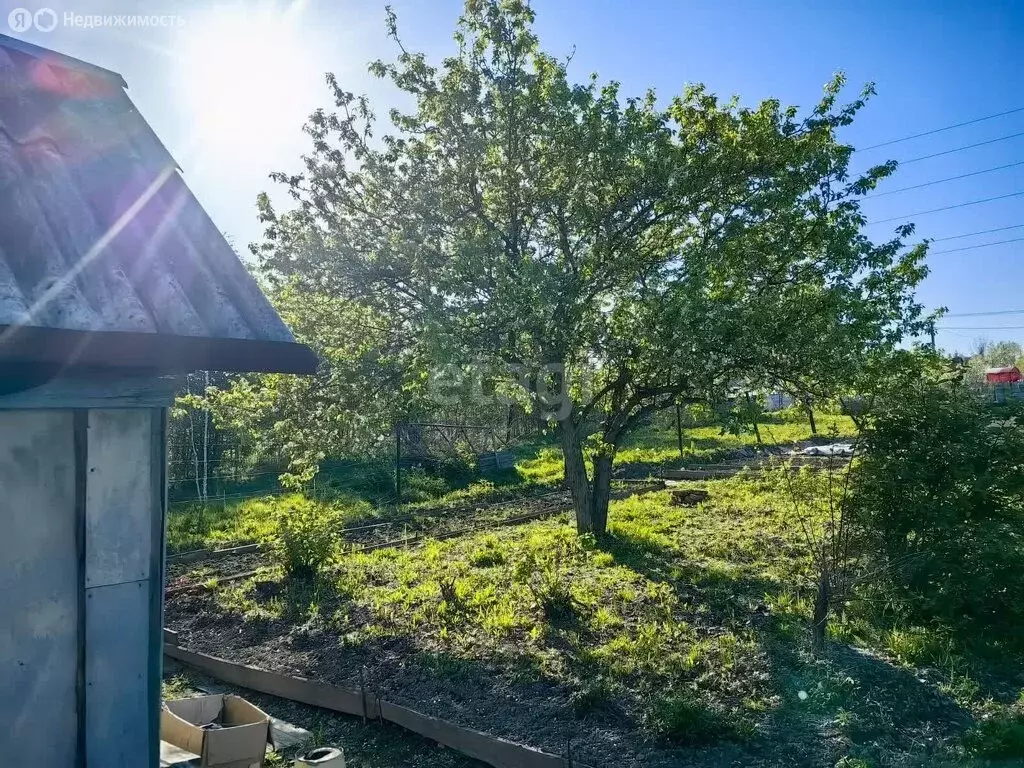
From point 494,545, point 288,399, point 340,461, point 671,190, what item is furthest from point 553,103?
point 340,461

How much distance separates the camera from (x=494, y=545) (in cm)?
1022

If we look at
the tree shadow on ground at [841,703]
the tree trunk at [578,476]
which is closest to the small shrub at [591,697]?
the tree shadow on ground at [841,703]

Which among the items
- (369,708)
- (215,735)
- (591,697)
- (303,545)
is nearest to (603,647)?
(591,697)

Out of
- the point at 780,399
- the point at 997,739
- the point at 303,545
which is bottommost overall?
the point at 997,739

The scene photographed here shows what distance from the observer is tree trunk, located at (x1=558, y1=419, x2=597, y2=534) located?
10.6 metres

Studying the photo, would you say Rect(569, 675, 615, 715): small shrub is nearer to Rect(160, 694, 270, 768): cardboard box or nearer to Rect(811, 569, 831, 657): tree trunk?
Rect(811, 569, 831, 657): tree trunk

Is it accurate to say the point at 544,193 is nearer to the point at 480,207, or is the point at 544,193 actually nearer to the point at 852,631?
the point at 480,207

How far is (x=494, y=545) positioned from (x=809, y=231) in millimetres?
6184

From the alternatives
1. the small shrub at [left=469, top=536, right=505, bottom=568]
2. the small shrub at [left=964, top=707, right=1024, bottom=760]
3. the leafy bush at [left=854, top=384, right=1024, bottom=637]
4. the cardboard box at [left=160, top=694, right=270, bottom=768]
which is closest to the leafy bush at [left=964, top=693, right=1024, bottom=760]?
the small shrub at [left=964, top=707, right=1024, bottom=760]

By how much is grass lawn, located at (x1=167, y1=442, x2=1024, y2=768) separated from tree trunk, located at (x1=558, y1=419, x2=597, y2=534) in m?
1.09

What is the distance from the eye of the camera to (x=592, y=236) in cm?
Result: 928

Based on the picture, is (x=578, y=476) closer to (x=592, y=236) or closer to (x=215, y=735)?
(x=592, y=236)

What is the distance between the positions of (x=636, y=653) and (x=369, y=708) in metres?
2.29

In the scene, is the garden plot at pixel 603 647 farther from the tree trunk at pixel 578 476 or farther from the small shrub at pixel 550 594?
the tree trunk at pixel 578 476
